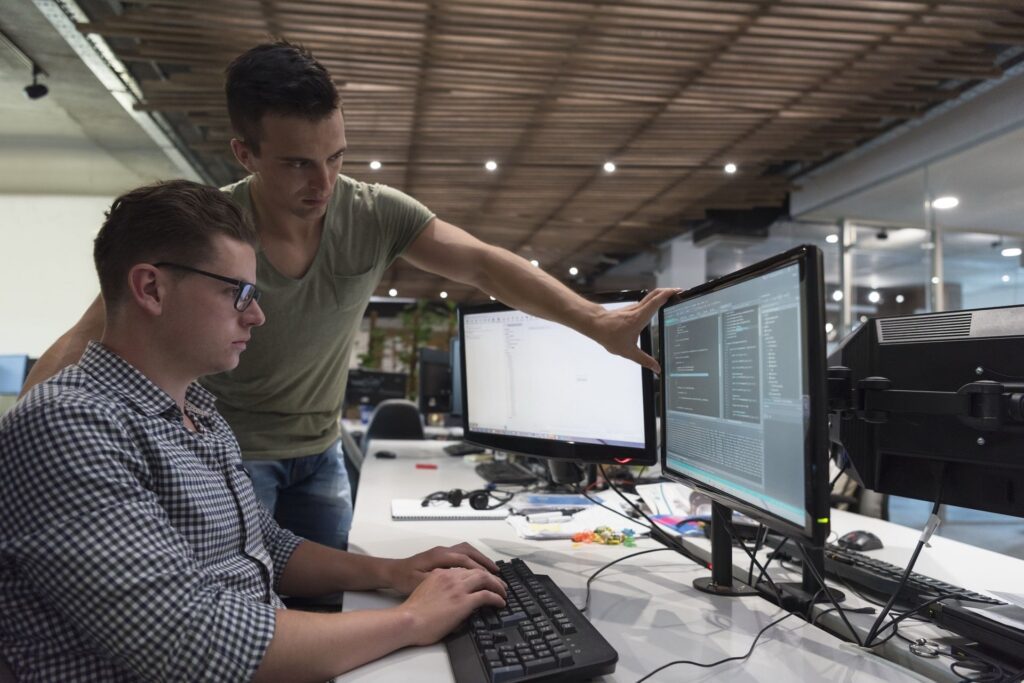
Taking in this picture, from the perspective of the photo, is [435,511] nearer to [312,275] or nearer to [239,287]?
[312,275]

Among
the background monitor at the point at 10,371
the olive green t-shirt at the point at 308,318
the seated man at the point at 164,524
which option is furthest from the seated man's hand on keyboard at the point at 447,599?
the background monitor at the point at 10,371

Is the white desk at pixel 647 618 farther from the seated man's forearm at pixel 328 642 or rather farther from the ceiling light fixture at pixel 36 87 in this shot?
the ceiling light fixture at pixel 36 87

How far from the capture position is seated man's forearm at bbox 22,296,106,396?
1233mm

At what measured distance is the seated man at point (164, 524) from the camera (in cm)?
75

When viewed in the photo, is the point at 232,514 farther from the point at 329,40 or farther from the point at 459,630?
the point at 329,40

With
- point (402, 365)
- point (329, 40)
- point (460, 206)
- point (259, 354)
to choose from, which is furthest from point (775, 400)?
point (402, 365)

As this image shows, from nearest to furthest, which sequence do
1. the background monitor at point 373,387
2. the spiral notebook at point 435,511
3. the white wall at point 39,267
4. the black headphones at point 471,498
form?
the spiral notebook at point 435,511 → the black headphones at point 471,498 → the white wall at point 39,267 → the background monitor at point 373,387

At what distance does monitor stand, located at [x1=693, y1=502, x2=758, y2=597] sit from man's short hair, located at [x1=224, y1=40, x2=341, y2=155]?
1107mm

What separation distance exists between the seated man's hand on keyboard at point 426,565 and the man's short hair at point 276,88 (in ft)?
2.97

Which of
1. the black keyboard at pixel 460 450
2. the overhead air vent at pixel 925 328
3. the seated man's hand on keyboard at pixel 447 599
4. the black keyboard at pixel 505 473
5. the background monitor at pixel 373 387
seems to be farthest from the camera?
the background monitor at pixel 373 387

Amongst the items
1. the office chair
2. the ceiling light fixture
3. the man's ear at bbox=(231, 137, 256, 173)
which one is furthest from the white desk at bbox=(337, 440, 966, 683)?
the ceiling light fixture

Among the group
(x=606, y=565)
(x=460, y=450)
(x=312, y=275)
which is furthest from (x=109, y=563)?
(x=460, y=450)

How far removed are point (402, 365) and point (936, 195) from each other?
11027 millimetres

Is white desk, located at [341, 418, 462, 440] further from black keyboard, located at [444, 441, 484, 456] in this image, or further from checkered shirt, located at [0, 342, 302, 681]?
checkered shirt, located at [0, 342, 302, 681]
